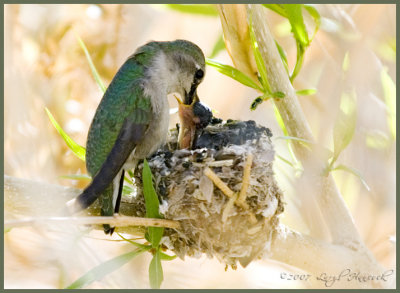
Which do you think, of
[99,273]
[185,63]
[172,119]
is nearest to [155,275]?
[99,273]

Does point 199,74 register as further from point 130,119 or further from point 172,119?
point 172,119

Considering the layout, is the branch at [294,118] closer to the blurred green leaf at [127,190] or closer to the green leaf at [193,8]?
the green leaf at [193,8]

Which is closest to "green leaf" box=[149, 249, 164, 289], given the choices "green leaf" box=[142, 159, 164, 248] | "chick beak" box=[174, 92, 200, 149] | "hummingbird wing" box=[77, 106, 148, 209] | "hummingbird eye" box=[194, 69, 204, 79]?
"green leaf" box=[142, 159, 164, 248]

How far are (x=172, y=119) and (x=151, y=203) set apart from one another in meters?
1.82

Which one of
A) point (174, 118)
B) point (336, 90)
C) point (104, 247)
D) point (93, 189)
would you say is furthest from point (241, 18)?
point (104, 247)

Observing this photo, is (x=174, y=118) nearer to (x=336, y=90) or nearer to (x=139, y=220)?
(x=336, y=90)

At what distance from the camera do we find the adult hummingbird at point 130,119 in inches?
97.7

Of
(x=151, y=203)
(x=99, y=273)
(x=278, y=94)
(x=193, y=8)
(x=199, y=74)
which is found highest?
(x=193, y=8)

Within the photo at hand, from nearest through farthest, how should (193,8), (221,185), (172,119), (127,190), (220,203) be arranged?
(221,185) → (220,203) → (127,190) → (193,8) → (172,119)

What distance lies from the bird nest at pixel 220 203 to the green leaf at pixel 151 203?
147 millimetres

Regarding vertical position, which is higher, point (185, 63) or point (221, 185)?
point (185, 63)

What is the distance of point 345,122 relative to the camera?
7.51 ft

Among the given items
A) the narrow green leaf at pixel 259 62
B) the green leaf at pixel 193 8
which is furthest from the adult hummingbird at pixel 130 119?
the narrow green leaf at pixel 259 62

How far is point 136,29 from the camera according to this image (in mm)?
4039
